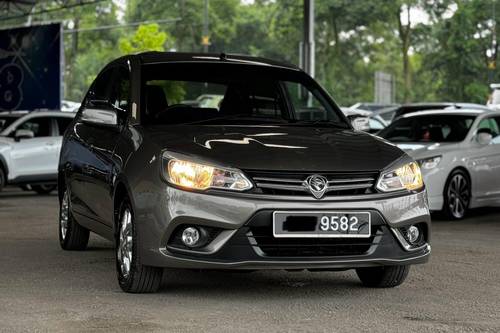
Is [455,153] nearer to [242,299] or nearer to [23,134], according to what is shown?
[242,299]

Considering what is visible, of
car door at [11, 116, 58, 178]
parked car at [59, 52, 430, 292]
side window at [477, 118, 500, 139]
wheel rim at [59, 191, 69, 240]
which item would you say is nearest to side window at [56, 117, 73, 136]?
car door at [11, 116, 58, 178]

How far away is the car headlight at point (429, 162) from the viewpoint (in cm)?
1397

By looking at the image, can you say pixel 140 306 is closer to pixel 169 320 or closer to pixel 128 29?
pixel 169 320

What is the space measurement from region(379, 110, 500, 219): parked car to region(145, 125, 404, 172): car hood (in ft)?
20.9

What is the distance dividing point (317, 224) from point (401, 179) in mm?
754

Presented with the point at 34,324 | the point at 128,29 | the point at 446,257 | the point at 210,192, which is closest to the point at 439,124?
the point at 446,257

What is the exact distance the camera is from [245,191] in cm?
682

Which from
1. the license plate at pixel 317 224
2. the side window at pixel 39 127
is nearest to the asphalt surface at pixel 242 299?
the license plate at pixel 317 224

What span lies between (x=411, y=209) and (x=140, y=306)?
1.86m

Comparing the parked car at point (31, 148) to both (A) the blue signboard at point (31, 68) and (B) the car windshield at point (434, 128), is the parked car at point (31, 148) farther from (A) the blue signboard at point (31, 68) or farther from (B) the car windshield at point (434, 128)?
(A) the blue signboard at point (31, 68)

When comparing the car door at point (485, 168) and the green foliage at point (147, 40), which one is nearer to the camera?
the car door at point (485, 168)

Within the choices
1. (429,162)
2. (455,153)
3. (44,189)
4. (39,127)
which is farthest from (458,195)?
(44,189)

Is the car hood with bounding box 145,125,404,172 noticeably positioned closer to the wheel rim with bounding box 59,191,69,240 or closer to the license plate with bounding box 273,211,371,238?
the license plate with bounding box 273,211,371,238

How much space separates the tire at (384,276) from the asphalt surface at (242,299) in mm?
73
